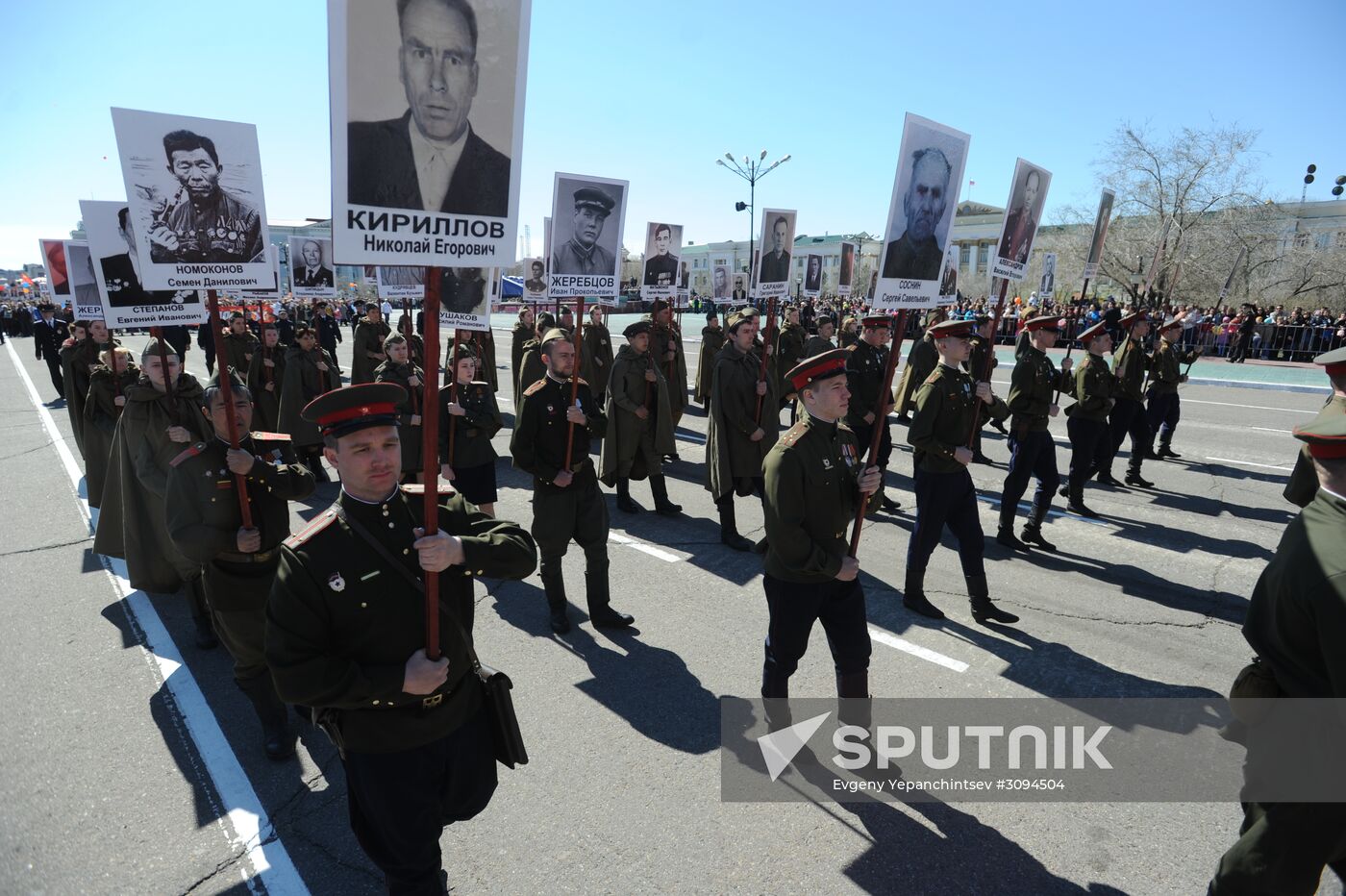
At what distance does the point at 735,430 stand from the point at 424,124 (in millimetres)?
5004

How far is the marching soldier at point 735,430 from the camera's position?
6.93 meters

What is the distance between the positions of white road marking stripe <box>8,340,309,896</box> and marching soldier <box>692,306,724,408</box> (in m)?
8.86

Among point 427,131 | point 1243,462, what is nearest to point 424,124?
point 427,131

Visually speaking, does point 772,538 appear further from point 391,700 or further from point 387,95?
point 387,95

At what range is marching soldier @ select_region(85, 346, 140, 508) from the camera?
21.6 ft

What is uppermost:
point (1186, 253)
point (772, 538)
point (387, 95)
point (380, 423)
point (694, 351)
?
point (1186, 253)

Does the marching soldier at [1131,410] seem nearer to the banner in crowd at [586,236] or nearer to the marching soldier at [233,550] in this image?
the banner in crowd at [586,236]

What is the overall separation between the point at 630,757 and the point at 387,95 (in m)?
3.18

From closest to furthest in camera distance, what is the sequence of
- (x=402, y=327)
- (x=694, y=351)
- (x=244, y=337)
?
(x=402, y=327) → (x=244, y=337) → (x=694, y=351)

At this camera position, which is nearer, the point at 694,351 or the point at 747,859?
the point at 747,859

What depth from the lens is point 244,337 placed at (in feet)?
38.0

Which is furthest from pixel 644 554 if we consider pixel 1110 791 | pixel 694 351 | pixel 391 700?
pixel 694 351

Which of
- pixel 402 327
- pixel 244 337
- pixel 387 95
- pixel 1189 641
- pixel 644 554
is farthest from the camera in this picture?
pixel 244 337

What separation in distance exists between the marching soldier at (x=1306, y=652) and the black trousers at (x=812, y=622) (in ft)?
5.35
